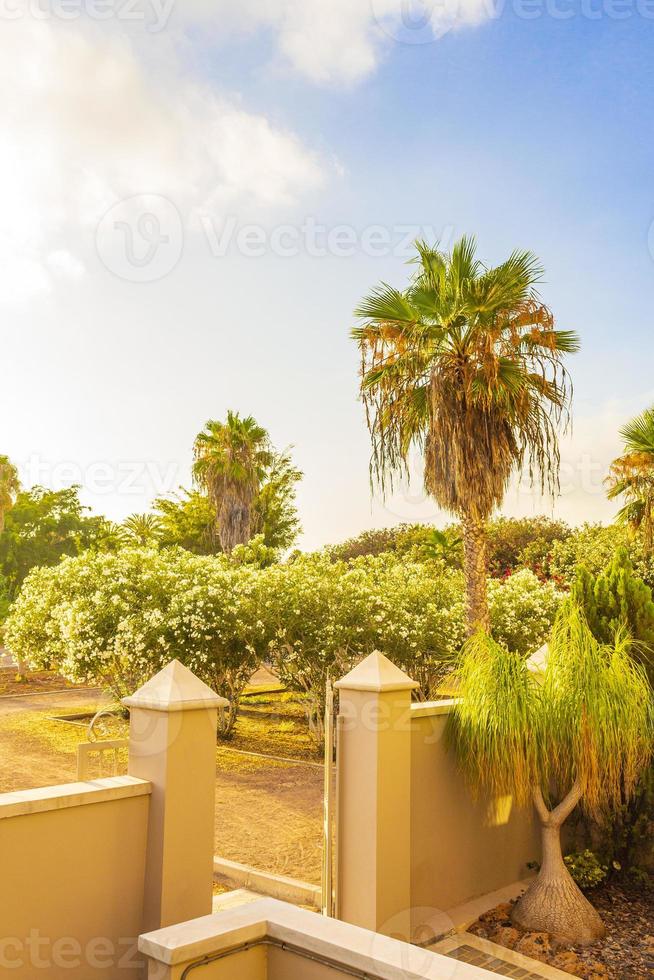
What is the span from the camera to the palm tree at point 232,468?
22.8 m

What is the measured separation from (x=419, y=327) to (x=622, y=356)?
4970 mm

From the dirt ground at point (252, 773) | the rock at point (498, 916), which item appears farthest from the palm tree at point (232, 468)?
the rock at point (498, 916)

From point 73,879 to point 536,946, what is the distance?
341 cm

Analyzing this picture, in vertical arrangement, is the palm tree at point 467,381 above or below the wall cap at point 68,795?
above

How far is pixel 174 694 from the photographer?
4.30 metres

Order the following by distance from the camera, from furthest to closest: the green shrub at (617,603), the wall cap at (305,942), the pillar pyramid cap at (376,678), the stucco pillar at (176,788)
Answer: the green shrub at (617,603) < the pillar pyramid cap at (376,678) < the stucco pillar at (176,788) < the wall cap at (305,942)

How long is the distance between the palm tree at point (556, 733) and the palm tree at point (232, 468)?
17.7 m

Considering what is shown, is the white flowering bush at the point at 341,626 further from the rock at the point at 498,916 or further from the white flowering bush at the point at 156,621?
the rock at the point at 498,916

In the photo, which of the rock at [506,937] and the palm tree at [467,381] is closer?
the rock at [506,937]

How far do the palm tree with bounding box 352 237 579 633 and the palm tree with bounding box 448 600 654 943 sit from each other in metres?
5.06

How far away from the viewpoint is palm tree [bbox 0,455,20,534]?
26.8 meters

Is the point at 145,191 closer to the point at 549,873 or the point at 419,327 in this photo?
the point at 419,327

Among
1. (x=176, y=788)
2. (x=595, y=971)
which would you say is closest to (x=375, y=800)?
(x=176, y=788)

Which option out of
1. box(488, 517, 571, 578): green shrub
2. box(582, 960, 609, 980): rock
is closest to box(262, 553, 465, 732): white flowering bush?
box(582, 960, 609, 980): rock
